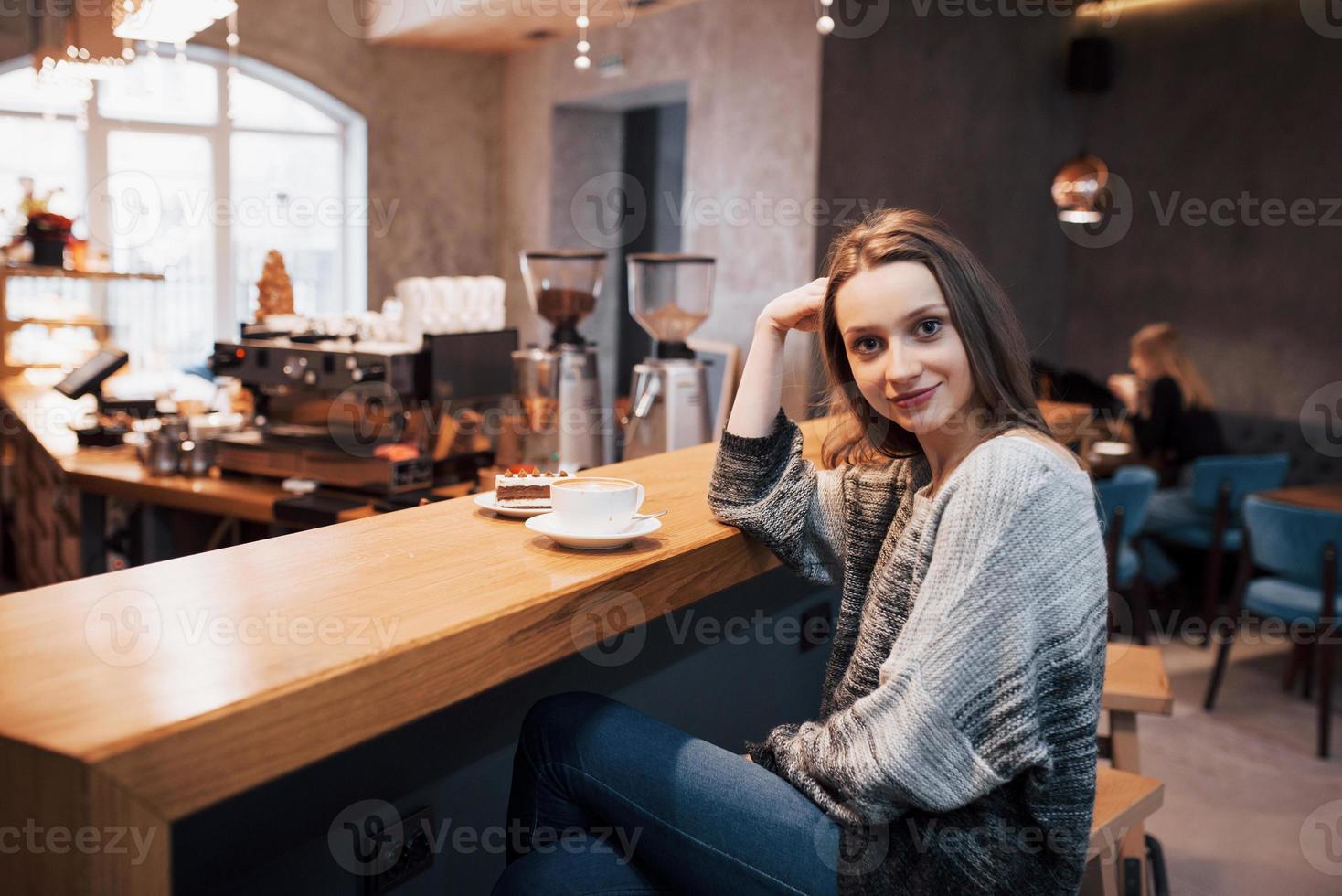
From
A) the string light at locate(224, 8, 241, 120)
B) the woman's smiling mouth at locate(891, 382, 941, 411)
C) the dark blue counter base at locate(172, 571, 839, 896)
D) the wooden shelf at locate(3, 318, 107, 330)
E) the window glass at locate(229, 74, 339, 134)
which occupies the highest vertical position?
the string light at locate(224, 8, 241, 120)

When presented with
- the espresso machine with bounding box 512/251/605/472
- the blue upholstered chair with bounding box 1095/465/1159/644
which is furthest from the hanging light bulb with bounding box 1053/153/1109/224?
the espresso machine with bounding box 512/251/605/472

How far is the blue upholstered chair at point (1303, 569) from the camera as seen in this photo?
Result: 376cm

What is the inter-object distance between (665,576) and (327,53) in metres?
6.95

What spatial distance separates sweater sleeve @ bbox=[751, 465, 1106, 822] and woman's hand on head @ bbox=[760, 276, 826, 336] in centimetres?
45

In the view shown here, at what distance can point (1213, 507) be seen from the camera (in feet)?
16.2

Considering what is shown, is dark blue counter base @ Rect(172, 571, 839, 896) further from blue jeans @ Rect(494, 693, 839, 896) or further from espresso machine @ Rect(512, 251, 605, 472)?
espresso machine @ Rect(512, 251, 605, 472)

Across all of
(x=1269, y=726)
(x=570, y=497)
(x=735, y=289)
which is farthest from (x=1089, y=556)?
(x=735, y=289)

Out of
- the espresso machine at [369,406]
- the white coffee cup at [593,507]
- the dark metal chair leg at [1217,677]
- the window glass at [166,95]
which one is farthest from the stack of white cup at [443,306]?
the window glass at [166,95]

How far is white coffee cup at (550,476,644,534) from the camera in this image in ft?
4.69

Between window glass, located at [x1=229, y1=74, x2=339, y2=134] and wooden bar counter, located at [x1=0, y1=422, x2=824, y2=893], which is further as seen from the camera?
window glass, located at [x1=229, y1=74, x2=339, y2=134]

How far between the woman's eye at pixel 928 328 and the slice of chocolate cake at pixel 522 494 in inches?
22.8

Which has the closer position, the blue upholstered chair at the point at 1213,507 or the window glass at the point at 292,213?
the blue upholstered chair at the point at 1213,507

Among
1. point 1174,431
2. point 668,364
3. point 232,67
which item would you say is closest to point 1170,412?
point 1174,431

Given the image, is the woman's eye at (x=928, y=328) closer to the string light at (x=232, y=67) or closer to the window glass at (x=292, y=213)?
the string light at (x=232, y=67)
